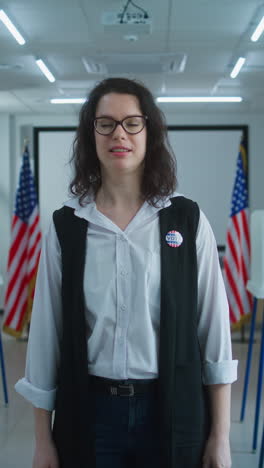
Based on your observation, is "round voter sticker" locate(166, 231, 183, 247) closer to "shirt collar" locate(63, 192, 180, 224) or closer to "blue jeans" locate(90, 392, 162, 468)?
"shirt collar" locate(63, 192, 180, 224)

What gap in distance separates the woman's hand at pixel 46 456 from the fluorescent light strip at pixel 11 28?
3459mm

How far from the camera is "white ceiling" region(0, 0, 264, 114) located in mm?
3865

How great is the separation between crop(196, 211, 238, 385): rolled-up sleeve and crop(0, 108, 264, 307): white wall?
689 cm

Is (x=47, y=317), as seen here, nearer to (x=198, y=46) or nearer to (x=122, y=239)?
(x=122, y=239)

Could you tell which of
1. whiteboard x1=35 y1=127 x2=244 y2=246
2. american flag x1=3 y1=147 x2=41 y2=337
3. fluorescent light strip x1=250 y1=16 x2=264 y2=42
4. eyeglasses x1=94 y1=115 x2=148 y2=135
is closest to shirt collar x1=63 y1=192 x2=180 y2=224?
eyeglasses x1=94 y1=115 x2=148 y2=135

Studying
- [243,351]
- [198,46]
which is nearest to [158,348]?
[198,46]

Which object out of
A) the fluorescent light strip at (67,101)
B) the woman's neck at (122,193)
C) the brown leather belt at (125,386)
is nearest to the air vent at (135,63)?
the fluorescent light strip at (67,101)

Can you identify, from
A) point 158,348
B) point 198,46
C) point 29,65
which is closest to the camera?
point 158,348

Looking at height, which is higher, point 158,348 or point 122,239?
point 122,239

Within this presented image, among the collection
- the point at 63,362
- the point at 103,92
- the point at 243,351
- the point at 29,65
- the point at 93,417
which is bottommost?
the point at 243,351

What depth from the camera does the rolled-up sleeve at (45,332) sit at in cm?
115

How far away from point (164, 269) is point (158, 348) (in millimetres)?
169

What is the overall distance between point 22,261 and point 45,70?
2104mm

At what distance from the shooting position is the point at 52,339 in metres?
1.17
